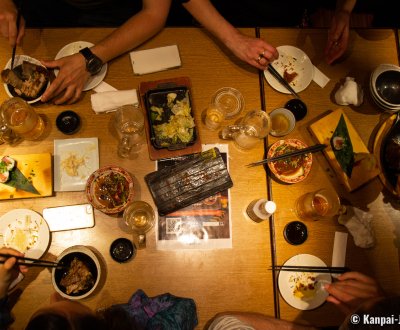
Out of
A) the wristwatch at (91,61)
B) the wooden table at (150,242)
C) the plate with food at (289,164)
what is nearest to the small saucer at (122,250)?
the wooden table at (150,242)

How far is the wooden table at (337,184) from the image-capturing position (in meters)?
1.96

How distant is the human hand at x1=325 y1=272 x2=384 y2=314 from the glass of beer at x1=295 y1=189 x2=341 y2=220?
0.38 meters

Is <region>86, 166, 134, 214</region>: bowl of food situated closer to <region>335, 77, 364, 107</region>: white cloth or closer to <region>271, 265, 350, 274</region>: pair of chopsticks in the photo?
<region>271, 265, 350, 274</region>: pair of chopsticks

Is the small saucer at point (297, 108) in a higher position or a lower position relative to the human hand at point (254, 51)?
lower

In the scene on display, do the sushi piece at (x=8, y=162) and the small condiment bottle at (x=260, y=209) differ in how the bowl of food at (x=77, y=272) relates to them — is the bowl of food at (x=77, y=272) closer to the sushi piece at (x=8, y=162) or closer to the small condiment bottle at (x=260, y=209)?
the sushi piece at (x=8, y=162)

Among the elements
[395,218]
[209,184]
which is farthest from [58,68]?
[395,218]

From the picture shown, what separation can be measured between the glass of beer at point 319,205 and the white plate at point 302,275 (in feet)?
0.83

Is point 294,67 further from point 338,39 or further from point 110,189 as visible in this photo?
point 110,189

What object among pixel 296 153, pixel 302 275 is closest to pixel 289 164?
pixel 296 153

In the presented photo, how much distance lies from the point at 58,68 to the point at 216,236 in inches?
58.7

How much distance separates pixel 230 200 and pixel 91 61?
1263 millimetres

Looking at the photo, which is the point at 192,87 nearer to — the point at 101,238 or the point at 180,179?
→ the point at 180,179

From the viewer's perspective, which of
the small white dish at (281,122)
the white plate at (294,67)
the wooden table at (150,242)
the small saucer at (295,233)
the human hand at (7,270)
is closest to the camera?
the human hand at (7,270)

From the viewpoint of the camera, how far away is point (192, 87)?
2.15 m
